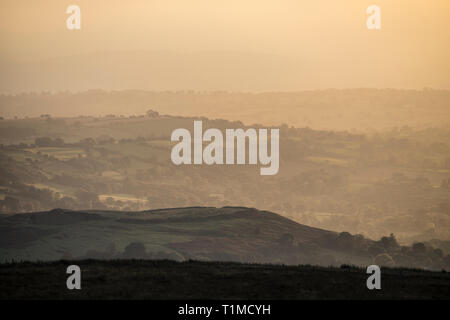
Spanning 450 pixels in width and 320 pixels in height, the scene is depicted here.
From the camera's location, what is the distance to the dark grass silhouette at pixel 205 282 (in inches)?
1325

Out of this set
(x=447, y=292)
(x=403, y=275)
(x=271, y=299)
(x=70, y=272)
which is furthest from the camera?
(x=403, y=275)

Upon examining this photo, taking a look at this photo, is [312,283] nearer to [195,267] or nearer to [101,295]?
[195,267]

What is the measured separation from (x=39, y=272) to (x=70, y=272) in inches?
82.0

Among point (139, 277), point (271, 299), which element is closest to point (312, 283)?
point (271, 299)

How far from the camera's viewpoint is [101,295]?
109 feet

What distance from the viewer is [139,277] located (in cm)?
3744

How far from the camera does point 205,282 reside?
36.3m

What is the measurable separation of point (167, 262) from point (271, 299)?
12.1m

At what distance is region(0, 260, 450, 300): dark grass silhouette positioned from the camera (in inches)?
1325
